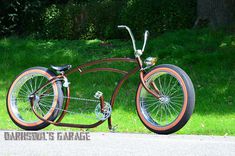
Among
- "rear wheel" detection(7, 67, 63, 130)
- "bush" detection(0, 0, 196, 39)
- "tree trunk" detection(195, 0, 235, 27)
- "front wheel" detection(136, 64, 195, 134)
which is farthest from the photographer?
"bush" detection(0, 0, 196, 39)

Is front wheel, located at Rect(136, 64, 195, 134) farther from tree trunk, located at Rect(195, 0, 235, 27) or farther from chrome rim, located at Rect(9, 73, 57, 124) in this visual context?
tree trunk, located at Rect(195, 0, 235, 27)

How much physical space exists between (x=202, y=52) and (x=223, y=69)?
1.28 metres

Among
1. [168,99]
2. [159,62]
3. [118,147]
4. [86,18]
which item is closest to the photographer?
[168,99]

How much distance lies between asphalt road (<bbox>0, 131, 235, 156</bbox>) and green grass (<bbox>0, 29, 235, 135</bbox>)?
5.41 feet

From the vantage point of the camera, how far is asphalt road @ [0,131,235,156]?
15.9 ft

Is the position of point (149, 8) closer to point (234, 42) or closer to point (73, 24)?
point (73, 24)

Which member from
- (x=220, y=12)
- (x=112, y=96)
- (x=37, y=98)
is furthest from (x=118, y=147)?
(x=220, y=12)

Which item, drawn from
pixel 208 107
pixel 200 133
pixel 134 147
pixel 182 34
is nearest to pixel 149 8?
pixel 182 34

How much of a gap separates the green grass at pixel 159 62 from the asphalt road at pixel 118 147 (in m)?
1.65

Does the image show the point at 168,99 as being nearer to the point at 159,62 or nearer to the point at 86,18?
the point at 159,62

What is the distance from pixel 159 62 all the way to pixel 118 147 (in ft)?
23.2

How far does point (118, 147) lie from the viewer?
506 centimetres

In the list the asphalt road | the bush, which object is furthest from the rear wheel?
the bush

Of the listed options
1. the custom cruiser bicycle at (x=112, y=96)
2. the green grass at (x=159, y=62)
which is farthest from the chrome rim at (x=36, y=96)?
the green grass at (x=159, y=62)
